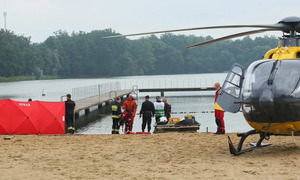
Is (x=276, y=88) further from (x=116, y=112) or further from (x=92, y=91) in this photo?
(x=92, y=91)

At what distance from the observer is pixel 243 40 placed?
155 metres

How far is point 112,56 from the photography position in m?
156

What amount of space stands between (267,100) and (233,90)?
1.67 meters

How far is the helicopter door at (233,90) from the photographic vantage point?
37.2 feet

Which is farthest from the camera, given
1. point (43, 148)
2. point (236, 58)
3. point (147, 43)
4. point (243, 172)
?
point (147, 43)

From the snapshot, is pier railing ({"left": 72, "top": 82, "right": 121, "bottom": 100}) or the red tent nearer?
the red tent

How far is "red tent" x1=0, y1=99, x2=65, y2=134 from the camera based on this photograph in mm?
15977

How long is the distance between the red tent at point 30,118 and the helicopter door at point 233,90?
6.94 metres

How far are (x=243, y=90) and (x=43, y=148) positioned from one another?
5355 mm

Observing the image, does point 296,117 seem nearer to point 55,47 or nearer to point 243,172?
point 243,172

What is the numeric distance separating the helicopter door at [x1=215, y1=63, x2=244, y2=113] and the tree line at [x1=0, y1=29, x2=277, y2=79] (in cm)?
12190

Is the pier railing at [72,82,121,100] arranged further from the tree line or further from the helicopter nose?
the tree line

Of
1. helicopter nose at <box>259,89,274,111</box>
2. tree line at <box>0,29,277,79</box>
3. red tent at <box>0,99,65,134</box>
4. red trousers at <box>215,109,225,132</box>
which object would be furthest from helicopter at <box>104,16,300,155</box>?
tree line at <box>0,29,277,79</box>

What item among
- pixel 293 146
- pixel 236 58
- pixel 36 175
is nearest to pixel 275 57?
pixel 293 146
